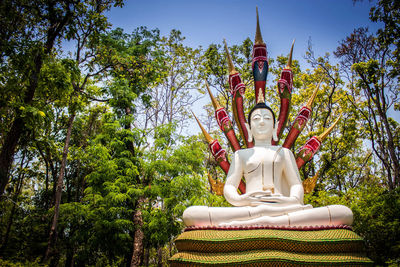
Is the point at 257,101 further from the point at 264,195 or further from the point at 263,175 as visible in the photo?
the point at 264,195

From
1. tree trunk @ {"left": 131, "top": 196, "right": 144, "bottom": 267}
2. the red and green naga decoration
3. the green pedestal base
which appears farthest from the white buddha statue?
tree trunk @ {"left": 131, "top": 196, "right": 144, "bottom": 267}

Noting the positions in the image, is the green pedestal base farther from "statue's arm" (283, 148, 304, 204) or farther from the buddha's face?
the buddha's face

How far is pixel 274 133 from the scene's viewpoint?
6574 mm

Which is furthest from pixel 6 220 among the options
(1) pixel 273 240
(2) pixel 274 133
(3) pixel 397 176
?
(3) pixel 397 176

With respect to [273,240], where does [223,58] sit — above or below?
above

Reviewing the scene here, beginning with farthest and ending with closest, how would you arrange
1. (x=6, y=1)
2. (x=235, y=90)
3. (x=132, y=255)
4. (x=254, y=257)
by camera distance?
(x=132, y=255), (x=235, y=90), (x=6, y=1), (x=254, y=257)

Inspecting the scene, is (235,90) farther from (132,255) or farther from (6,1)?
(132,255)

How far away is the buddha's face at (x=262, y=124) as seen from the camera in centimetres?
638

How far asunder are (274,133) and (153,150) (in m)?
5.33

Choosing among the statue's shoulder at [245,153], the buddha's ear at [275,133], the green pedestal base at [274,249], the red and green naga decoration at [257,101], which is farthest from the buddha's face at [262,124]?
the green pedestal base at [274,249]

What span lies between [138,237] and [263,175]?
Result: 19.6 feet

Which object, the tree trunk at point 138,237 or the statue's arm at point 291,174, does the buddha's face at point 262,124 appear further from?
the tree trunk at point 138,237

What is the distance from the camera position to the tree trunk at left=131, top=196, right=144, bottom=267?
10172 millimetres

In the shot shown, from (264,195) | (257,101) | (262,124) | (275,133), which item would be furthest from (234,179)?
(257,101)
